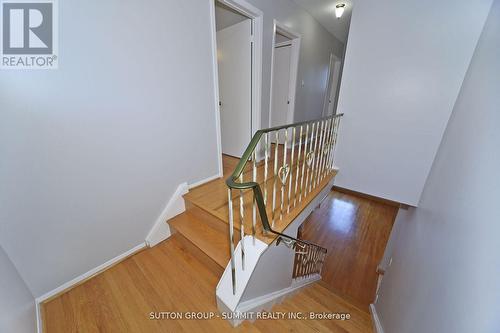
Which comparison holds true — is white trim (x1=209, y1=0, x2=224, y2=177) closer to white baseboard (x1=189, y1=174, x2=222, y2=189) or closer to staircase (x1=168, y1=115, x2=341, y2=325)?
white baseboard (x1=189, y1=174, x2=222, y2=189)

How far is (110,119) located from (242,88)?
1797 mm

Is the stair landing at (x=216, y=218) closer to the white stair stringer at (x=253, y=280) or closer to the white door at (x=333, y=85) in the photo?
the white stair stringer at (x=253, y=280)

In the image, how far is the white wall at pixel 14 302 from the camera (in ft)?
2.61

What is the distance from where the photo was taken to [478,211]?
0.84 meters

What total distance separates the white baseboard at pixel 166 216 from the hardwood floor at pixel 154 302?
86 millimetres

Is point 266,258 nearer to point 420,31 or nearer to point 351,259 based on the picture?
point 420,31

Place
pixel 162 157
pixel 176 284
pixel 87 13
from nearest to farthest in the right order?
pixel 87 13
pixel 176 284
pixel 162 157

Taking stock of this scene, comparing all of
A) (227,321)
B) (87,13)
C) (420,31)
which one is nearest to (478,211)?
(227,321)

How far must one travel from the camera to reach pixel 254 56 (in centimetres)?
238

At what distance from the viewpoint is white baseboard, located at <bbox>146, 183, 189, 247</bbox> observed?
1721 mm

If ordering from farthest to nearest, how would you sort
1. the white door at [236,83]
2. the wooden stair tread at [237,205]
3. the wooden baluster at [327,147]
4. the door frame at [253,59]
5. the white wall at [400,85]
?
the white door at [236,83], the wooden baluster at [327,147], the door frame at [253,59], the white wall at [400,85], the wooden stair tread at [237,205]

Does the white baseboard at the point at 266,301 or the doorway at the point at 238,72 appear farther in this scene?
the doorway at the point at 238,72

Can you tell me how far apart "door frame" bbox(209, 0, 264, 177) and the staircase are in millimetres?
674

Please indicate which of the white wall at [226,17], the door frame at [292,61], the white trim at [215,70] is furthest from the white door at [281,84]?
the white trim at [215,70]
